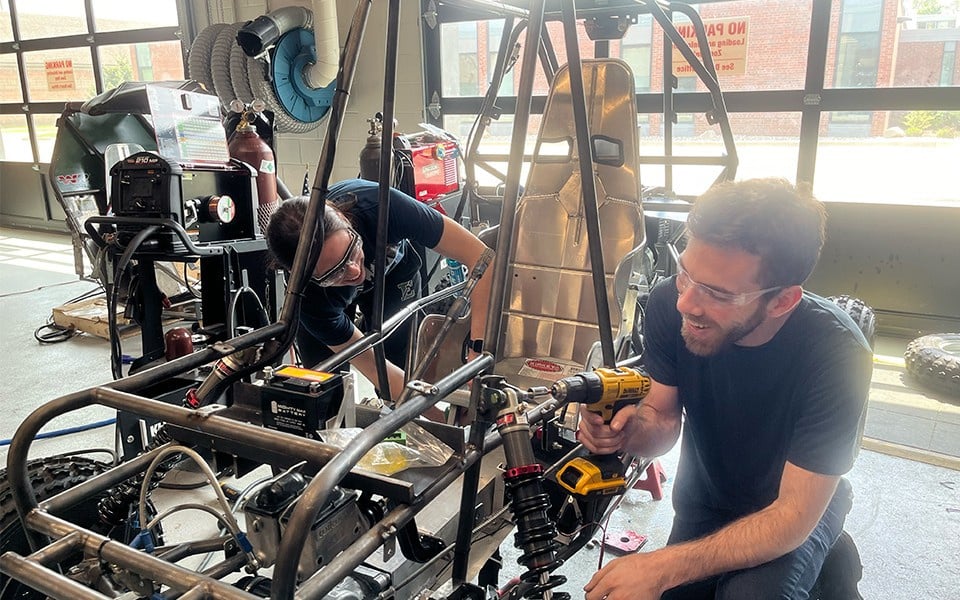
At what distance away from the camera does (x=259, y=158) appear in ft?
10.5

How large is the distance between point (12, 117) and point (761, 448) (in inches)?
361

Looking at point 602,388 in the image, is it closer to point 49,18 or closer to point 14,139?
point 49,18

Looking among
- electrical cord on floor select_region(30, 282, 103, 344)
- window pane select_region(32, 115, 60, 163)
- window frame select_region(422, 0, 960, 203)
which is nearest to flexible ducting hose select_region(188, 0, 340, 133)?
window frame select_region(422, 0, 960, 203)

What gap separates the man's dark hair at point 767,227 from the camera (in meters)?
1.31

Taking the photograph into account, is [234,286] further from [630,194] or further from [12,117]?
[12,117]

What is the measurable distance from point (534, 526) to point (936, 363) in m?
3.01

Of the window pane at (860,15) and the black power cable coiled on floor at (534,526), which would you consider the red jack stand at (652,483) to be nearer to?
the black power cable coiled on floor at (534,526)

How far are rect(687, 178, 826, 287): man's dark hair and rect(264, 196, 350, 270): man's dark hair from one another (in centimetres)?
99

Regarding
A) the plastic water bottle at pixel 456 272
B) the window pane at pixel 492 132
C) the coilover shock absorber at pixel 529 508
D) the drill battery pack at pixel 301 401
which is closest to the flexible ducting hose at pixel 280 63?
the window pane at pixel 492 132

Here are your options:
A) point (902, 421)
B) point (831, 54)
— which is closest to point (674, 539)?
point (902, 421)

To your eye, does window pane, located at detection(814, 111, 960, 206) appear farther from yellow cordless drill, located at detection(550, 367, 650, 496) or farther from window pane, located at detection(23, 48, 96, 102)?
window pane, located at detection(23, 48, 96, 102)

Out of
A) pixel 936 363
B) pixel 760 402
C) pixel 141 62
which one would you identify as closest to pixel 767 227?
pixel 760 402

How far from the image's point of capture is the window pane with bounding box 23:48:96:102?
7.18 m

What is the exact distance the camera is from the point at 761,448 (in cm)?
148
